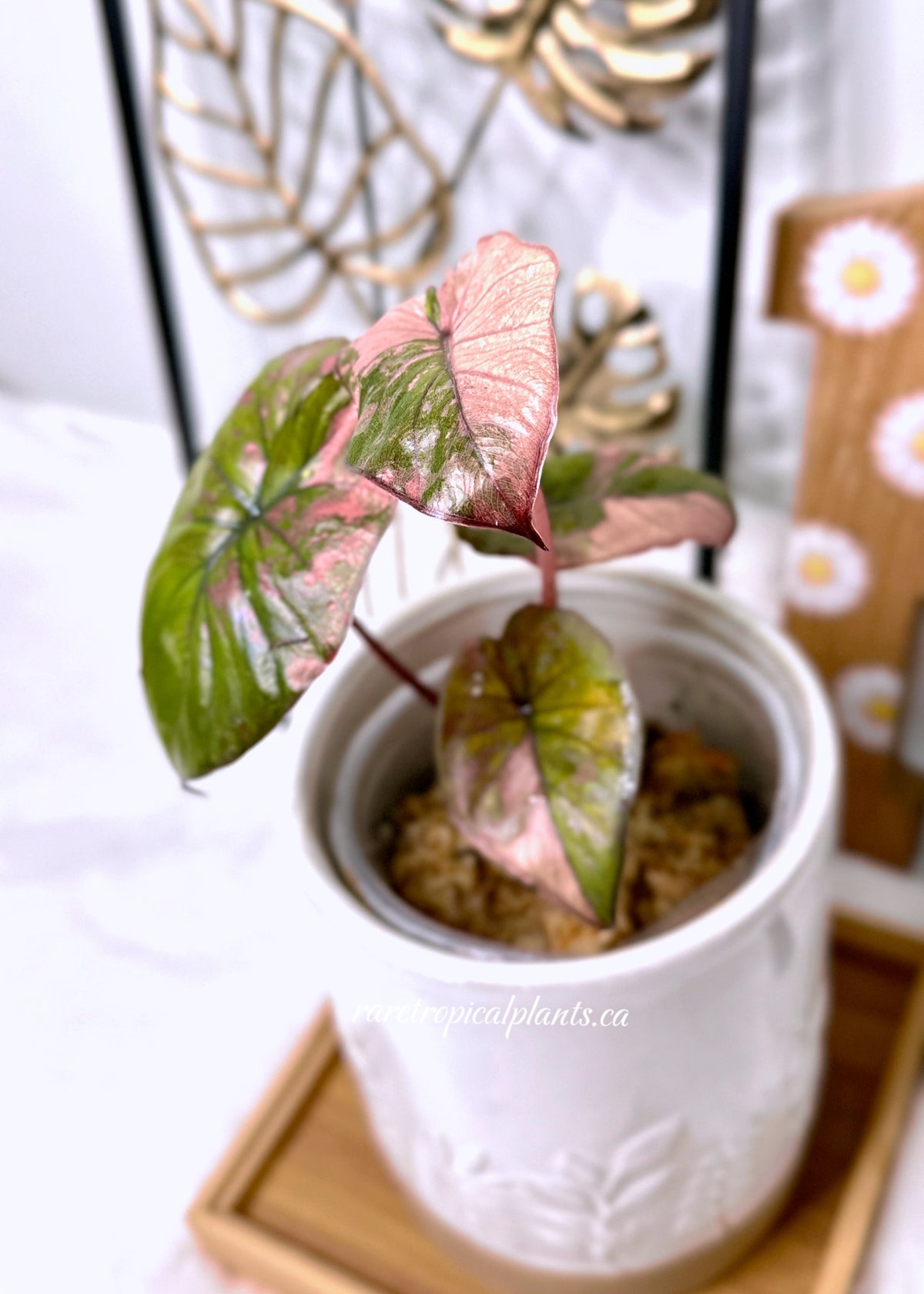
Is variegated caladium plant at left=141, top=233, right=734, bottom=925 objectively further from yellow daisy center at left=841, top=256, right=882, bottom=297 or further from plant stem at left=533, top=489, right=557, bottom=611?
yellow daisy center at left=841, top=256, right=882, bottom=297

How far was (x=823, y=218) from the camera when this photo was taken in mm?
436

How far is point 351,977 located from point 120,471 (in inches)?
18.5

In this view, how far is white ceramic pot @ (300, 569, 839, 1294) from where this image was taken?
331 millimetres

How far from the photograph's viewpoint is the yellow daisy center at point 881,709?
56cm

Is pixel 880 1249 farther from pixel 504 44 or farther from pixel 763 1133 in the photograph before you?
pixel 504 44

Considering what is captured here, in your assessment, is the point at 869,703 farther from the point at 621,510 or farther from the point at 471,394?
the point at 471,394

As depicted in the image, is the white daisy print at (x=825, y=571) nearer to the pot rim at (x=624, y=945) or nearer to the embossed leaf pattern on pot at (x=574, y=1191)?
the pot rim at (x=624, y=945)

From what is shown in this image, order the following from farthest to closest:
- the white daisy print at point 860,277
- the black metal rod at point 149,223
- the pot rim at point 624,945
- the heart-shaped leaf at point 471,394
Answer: the black metal rod at point 149,223 → the white daisy print at point 860,277 → the pot rim at point 624,945 → the heart-shaped leaf at point 471,394

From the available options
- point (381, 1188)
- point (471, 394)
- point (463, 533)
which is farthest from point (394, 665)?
point (381, 1188)

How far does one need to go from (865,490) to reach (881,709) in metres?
0.12

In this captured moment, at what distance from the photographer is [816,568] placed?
0.53 metres

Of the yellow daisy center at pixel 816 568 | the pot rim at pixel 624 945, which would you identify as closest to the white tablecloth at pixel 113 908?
the pot rim at pixel 624 945

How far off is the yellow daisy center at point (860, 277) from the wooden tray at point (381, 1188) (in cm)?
34

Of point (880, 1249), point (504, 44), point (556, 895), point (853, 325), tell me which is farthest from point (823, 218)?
point (880, 1249)
